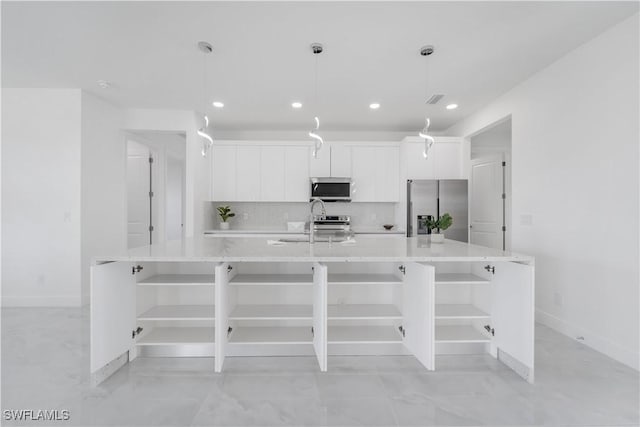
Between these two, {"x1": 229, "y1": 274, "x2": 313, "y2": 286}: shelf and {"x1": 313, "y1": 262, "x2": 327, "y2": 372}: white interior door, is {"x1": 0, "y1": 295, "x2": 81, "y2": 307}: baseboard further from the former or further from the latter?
{"x1": 313, "y1": 262, "x2": 327, "y2": 372}: white interior door

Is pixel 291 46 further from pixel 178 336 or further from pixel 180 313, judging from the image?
pixel 178 336

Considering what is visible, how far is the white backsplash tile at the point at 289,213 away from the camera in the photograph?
5.42 m

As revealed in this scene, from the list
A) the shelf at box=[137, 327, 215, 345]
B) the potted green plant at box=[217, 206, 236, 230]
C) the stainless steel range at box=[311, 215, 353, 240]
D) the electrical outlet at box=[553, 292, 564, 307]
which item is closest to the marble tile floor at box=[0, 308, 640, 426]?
the shelf at box=[137, 327, 215, 345]

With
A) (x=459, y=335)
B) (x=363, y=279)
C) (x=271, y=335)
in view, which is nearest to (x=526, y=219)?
(x=459, y=335)

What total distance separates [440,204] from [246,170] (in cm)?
305

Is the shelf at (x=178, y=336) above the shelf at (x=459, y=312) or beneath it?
beneath

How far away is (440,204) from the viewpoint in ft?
15.4

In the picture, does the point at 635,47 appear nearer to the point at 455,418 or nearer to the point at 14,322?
the point at 455,418

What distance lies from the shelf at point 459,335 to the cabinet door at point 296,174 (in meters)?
3.16

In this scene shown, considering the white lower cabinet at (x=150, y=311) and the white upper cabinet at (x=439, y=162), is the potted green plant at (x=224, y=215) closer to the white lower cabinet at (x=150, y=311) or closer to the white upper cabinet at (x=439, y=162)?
the white lower cabinet at (x=150, y=311)

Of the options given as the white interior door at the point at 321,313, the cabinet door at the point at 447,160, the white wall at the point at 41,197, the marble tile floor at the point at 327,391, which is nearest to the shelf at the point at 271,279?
the white interior door at the point at 321,313

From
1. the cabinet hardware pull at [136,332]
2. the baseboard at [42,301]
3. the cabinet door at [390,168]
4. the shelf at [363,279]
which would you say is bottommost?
the baseboard at [42,301]

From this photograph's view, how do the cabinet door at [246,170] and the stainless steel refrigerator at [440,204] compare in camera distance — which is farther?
the cabinet door at [246,170]

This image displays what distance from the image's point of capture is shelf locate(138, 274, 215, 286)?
2.10m
